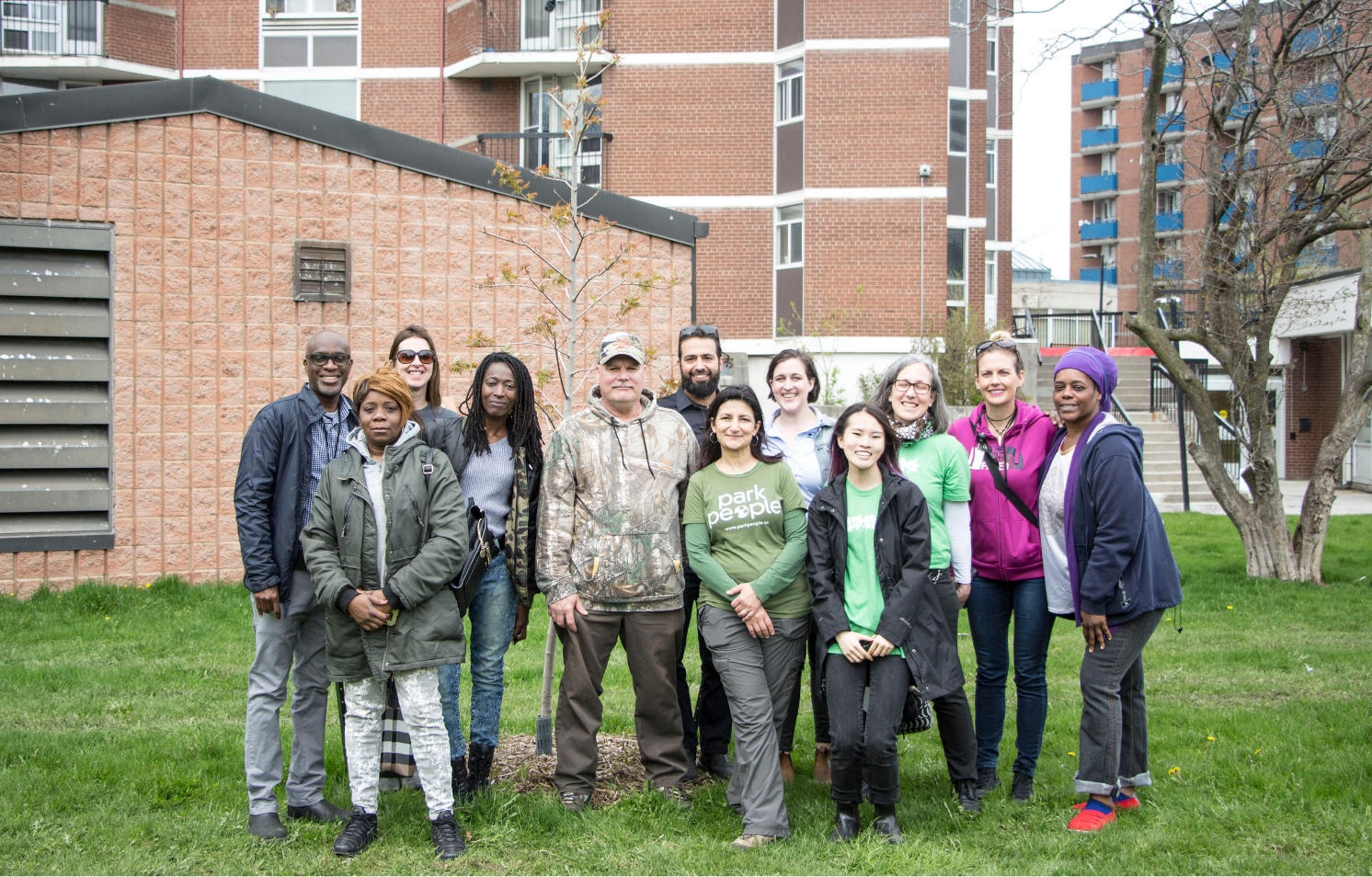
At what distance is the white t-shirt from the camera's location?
188 inches

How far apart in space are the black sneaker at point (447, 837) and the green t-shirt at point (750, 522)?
4.46 ft

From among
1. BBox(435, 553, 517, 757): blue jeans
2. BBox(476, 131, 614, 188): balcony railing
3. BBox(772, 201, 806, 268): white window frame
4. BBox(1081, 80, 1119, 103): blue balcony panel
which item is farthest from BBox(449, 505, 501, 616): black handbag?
BBox(1081, 80, 1119, 103): blue balcony panel

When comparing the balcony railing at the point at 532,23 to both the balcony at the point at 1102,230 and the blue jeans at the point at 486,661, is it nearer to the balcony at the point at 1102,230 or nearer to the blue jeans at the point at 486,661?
the blue jeans at the point at 486,661

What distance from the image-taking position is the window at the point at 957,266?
25.1 meters

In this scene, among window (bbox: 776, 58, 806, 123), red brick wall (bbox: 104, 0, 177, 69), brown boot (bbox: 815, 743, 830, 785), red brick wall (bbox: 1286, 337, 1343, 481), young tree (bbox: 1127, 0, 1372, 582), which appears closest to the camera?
brown boot (bbox: 815, 743, 830, 785)

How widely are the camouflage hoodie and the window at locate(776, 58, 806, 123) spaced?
1979 centimetres

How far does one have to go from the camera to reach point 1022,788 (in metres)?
4.98

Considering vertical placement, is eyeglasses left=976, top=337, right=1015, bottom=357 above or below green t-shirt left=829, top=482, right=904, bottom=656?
above

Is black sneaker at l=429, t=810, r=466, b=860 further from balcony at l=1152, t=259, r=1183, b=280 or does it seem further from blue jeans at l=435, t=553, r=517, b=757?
balcony at l=1152, t=259, r=1183, b=280

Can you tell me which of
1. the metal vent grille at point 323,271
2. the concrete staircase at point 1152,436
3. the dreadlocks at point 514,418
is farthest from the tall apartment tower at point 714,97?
the dreadlocks at point 514,418

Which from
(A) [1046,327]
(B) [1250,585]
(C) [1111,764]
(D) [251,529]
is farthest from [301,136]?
(A) [1046,327]

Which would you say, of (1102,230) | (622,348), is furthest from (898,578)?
(1102,230)

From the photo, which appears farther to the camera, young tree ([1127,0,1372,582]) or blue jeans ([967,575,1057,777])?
young tree ([1127,0,1372,582])

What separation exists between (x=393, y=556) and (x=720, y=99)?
2132cm
